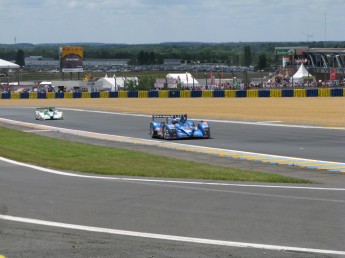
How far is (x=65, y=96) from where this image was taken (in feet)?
313

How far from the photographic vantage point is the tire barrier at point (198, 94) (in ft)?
249

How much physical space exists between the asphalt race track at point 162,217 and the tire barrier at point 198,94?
58851mm

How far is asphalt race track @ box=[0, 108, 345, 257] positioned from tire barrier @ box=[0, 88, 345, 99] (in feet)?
193

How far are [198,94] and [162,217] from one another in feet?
241

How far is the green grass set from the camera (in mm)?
18234

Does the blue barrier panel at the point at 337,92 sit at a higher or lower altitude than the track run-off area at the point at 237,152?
higher

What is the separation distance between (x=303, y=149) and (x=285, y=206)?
47.3 ft

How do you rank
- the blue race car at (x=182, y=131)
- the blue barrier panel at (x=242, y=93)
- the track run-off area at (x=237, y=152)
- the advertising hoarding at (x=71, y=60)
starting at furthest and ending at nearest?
1. the advertising hoarding at (x=71, y=60)
2. the blue barrier panel at (x=242, y=93)
3. the blue race car at (x=182, y=131)
4. the track run-off area at (x=237, y=152)

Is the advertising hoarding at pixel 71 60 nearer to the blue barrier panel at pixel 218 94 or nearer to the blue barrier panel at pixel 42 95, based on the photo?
the blue barrier panel at pixel 42 95

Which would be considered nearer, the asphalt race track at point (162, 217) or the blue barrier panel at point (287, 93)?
the asphalt race track at point (162, 217)

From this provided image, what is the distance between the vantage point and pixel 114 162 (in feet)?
71.6

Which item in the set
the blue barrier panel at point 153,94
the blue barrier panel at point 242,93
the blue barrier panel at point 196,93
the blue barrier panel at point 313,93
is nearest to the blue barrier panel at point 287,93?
the blue barrier panel at point 313,93

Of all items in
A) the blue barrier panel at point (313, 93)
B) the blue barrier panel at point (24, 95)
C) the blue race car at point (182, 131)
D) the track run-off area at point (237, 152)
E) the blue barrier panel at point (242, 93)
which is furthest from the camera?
the blue barrier panel at point (24, 95)

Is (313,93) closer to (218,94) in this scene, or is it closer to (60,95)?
(218,94)
